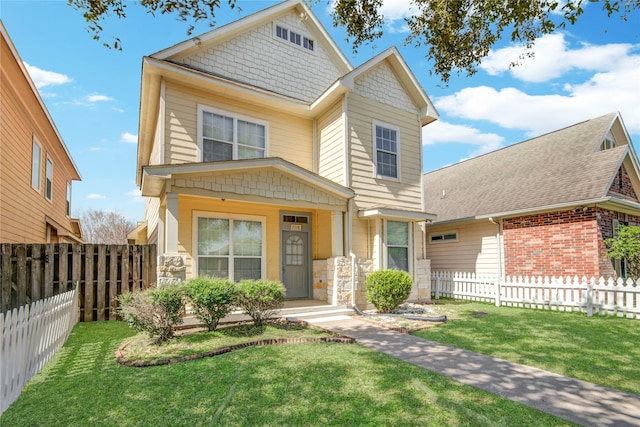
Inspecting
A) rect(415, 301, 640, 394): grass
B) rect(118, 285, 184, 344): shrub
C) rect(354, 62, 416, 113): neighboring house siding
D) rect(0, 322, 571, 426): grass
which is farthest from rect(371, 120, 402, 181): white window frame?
rect(118, 285, 184, 344): shrub

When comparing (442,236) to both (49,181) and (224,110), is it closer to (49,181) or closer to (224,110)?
(224,110)

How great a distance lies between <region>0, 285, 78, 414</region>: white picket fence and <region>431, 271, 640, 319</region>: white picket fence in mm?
11438

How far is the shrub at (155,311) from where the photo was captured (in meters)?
5.78

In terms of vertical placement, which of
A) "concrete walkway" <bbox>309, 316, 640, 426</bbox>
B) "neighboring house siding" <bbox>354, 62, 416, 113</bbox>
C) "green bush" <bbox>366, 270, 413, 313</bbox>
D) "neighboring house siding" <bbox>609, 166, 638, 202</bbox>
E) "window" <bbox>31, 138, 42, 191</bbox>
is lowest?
"concrete walkway" <bbox>309, 316, 640, 426</bbox>

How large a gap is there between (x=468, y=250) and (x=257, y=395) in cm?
1231

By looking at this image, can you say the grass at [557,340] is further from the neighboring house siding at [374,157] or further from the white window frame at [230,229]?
the white window frame at [230,229]

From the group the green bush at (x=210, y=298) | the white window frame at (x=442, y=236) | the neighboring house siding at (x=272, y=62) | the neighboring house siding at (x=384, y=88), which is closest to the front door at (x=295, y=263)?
the green bush at (x=210, y=298)

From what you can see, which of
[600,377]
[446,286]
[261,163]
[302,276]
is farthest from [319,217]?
[600,377]

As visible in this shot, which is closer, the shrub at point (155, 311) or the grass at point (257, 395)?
the grass at point (257, 395)

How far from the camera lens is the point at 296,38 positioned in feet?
39.9

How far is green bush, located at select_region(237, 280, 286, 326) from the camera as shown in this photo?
693 centimetres

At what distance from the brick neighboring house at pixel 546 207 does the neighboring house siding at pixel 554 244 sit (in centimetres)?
3

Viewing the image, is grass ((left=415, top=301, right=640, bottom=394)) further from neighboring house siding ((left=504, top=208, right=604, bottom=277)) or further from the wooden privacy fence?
the wooden privacy fence

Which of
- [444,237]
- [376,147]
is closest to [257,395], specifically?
[376,147]
